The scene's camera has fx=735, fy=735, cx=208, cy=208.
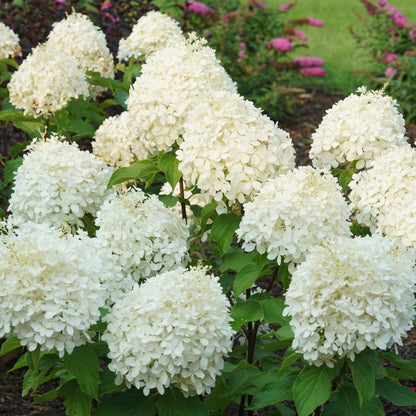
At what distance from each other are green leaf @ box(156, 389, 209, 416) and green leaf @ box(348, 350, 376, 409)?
514 mm

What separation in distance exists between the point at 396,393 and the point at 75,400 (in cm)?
105

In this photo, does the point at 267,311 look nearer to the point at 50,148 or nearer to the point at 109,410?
the point at 109,410

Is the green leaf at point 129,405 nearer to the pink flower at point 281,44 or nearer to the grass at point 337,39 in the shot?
the pink flower at point 281,44

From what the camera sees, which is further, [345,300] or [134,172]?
[134,172]

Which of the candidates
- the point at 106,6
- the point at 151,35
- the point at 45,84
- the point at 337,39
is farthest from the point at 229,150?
the point at 337,39

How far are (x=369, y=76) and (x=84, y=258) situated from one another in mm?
6420

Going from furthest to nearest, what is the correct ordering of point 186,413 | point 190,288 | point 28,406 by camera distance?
point 28,406 < point 186,413 < point 190,288

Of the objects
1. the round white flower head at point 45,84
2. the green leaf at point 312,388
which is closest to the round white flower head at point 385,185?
the green leaf at point 312,388

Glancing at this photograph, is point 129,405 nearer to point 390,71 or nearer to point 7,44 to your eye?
point 7,44

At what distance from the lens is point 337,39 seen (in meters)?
11.4

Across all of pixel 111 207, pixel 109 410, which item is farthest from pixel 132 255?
pixel 109 410

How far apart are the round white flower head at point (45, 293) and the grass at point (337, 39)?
21.9 ft

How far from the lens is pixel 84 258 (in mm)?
2264

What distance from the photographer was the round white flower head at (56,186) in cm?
287
